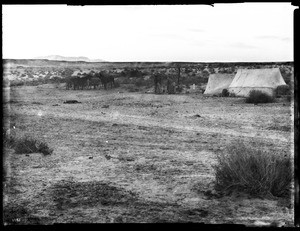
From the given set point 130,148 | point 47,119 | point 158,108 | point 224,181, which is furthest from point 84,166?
point 158,108

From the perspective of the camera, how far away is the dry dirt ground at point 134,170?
472 cm

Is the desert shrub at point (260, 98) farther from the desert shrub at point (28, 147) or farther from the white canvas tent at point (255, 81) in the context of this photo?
the desert shrub at point (28, 147)

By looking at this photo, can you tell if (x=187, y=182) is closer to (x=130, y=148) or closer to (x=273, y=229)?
(x=130, y=148)

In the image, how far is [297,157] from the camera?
2703mm

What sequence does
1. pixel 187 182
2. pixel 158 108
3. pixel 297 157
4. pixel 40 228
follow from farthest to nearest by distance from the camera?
pixel 158 108 → pixel 187 182 → pixel 297 157 → pixel 40 228

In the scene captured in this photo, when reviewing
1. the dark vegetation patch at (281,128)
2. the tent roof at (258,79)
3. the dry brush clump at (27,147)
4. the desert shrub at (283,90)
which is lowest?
the dry brush clump at (27,147)

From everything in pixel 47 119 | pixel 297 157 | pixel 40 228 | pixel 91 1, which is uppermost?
pixel 91 1

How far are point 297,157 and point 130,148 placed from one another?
6058 mm

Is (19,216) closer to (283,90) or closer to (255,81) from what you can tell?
(255,81)

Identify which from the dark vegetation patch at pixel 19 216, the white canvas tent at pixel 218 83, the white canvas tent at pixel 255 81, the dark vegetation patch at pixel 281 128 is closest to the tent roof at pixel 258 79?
the white canvas tent at pixel 255 81

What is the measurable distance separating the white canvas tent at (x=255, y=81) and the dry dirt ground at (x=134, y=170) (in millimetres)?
7017

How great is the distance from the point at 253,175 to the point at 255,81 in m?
16.5

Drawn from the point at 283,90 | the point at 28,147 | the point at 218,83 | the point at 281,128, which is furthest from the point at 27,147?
the point at 218,83

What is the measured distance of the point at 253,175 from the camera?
5.31 m
